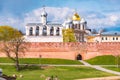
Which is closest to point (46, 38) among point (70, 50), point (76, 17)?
point (70, 50)

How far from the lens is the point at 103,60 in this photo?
63.2 m

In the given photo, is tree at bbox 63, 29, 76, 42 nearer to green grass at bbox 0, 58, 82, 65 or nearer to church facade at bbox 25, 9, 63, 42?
church facade at bbox 25, 9, 63, 42

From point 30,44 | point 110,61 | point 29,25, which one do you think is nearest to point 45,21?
point 29,25

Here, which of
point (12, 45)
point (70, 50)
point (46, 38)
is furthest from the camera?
point (46, 38)

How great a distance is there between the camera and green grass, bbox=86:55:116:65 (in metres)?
60.9

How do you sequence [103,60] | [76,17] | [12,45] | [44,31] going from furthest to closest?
[76,17], [44,31], [103,60], [12,45]

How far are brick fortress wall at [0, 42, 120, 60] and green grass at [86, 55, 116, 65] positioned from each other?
2712 millimetres

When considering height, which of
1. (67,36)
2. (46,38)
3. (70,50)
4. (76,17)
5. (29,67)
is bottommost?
(29,67)

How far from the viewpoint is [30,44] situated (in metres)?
68.2

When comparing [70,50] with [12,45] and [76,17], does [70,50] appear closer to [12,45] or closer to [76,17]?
[12,45]

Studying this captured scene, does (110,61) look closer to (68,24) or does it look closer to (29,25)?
(29,25)

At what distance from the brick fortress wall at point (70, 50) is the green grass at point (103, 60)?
2.71 metres

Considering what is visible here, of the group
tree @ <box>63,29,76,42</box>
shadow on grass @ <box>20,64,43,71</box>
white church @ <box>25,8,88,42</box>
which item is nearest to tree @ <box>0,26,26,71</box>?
shadow on grass @ <box>20,64,43,71</box>

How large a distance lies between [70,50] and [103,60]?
7.09 m
